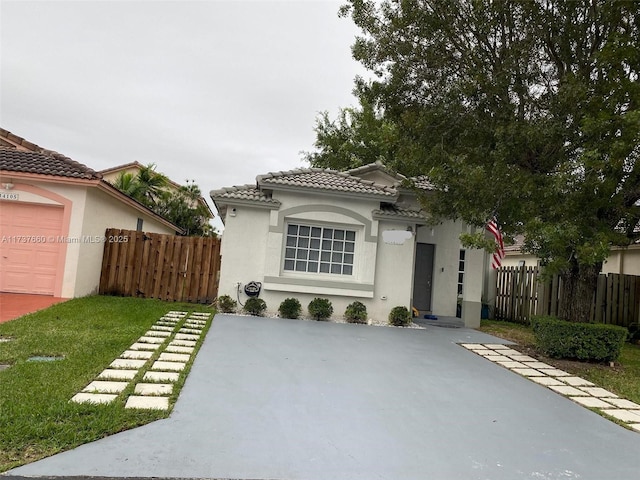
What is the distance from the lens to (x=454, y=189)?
29.7ft

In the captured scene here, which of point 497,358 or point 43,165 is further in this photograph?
point 43,165

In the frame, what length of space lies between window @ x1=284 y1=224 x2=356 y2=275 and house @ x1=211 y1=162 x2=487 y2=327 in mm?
27

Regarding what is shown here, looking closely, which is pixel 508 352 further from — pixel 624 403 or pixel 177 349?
pixel 177 349

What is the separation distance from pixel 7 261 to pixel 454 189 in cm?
1115

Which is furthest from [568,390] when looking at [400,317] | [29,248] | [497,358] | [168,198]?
[168,198]

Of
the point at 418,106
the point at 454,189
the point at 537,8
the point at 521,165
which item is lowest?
the point at 454,189

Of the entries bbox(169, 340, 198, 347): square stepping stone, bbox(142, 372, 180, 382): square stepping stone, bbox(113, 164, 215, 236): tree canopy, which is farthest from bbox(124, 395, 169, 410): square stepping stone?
bbox(113, 164, 215, 236): tree canopy

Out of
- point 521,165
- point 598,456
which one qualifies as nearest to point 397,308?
point 521,165

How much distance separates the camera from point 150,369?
17.9 feet

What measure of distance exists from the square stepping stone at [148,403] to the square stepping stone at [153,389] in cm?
13

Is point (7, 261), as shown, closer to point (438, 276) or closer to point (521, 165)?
point (438, 276)

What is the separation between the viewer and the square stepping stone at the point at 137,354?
5949mm

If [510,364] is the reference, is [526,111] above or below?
above

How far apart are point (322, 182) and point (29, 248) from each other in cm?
783
